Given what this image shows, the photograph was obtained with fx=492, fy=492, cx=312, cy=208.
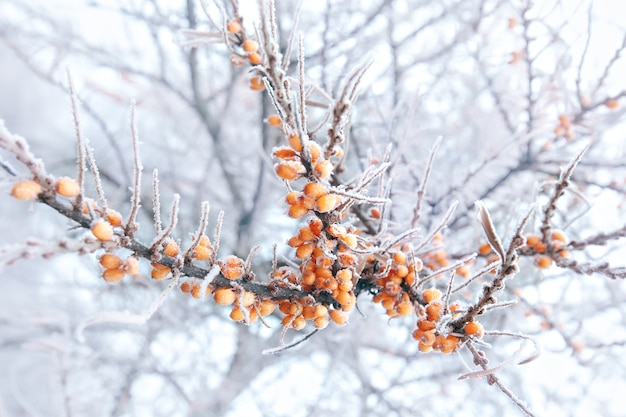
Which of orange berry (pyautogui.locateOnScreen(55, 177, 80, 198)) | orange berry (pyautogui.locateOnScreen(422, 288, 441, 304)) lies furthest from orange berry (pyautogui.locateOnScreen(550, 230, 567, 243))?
orange berry (pyautogui.locateOnScreen(55, 177, 80, 198))

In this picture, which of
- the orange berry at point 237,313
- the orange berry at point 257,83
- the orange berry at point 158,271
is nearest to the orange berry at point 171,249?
the orange berry at point 158,271

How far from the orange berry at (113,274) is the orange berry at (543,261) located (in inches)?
34.8

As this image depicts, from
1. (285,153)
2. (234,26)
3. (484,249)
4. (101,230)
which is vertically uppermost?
(234,26)

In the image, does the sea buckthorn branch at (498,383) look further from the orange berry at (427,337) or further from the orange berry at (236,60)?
the orange berry at (236,60)

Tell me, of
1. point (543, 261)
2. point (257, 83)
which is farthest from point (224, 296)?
point (543, 261)

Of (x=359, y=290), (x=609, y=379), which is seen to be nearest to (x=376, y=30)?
(x=359, y=290)

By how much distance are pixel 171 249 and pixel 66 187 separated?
7.2 inches

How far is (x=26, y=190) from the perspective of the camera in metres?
0.53

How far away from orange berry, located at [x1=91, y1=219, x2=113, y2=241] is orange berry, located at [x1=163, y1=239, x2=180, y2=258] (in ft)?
0.35

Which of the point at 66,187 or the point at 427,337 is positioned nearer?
the point at 66,187

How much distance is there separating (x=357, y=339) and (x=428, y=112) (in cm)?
127

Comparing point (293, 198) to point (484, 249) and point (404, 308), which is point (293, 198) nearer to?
point (404, 308)

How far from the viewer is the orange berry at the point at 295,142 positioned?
0.66m

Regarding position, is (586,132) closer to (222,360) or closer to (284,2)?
(284,2)
